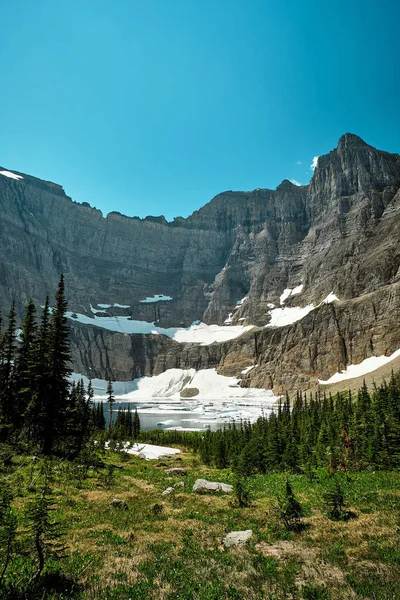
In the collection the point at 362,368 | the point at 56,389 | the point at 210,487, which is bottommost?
the point at 362,368

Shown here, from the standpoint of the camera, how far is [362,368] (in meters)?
139

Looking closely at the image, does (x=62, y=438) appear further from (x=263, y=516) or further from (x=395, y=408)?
(x=395, y=408)

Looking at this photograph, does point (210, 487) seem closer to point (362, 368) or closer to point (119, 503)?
point (119, 503)

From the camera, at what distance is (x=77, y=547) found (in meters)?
10.3

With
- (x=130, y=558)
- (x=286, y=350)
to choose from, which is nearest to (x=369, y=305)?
(x=286, y=350)

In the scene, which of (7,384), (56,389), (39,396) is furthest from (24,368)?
(56,389)

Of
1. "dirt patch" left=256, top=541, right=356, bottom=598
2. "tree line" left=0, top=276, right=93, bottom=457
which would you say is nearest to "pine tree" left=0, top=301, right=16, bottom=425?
"tree line" left=0, top=276, right=93, bottom=457

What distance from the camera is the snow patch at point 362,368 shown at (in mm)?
131750

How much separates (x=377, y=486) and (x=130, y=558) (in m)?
13.7

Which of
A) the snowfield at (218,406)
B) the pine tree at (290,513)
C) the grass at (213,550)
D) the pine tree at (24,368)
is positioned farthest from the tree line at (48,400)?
the snowfield at (218,406)

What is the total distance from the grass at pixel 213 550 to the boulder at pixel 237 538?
31cm

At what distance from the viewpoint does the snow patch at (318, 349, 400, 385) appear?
432 ft

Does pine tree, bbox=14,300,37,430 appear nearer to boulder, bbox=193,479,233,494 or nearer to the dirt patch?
boulder, bbox=193,479,233,494

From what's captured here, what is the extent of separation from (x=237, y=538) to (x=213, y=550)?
1126 millimetres
